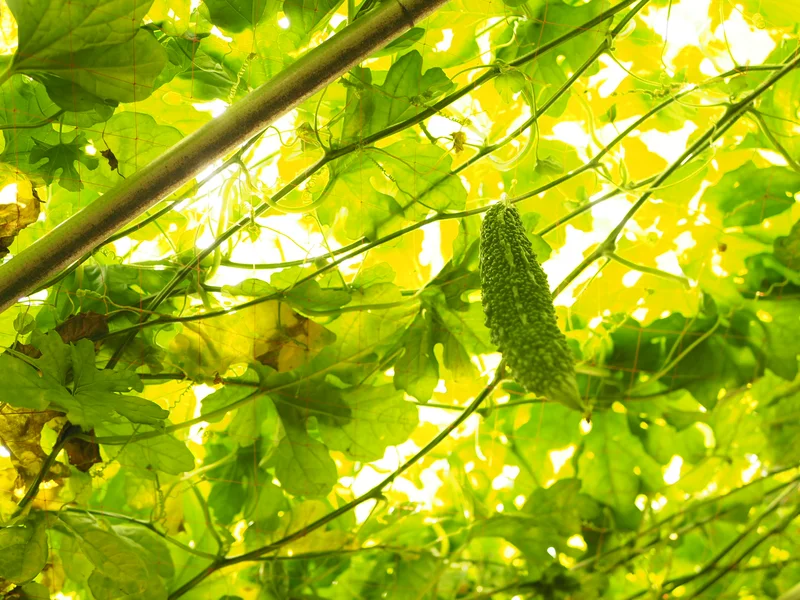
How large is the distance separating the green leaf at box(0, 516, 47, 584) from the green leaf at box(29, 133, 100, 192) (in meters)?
0.44

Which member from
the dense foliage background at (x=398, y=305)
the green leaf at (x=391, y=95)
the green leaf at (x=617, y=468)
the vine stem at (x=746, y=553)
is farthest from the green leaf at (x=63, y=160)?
the vine stem at (x=746, y=553)

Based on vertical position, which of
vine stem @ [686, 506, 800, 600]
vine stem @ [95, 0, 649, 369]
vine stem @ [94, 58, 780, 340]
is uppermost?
vine stem @ [95, 0, 649, 369]

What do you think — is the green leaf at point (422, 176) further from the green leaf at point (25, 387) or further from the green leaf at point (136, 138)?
the green leaf at point (25, 387)

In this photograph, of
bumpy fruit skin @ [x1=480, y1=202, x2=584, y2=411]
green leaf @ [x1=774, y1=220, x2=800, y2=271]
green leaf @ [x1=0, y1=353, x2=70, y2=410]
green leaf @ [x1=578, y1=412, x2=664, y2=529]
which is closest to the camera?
bumpy fruit skin @ [x1=480, y1=202, x2=584, y2=411]

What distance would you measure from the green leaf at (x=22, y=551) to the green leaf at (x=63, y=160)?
0.44 m

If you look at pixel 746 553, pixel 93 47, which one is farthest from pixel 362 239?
pixel 746 553

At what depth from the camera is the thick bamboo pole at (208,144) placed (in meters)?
0.71

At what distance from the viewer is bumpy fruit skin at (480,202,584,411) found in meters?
0.63

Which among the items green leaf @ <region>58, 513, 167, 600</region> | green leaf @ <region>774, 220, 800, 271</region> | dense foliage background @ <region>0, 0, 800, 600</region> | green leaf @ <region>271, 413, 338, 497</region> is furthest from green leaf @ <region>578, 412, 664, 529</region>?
green leaf @ <region>58, 513, 167, 600</region>

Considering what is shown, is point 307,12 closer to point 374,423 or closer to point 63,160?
point 63,160

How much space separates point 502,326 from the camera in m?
0.69

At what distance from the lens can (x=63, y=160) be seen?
0.91 metres

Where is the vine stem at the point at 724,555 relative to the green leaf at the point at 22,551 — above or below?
below

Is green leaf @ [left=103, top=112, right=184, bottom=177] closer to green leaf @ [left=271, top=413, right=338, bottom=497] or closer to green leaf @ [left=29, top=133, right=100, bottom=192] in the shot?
green leaf @ [left=29, top=133, right=100, bottom=192]
